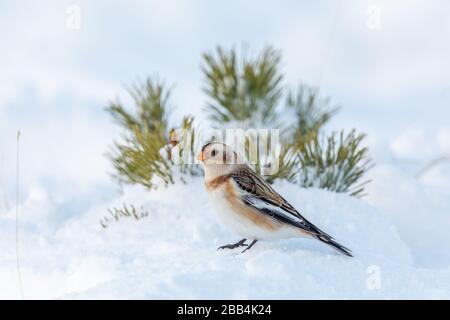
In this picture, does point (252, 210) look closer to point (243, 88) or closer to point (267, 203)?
point (267, 203)

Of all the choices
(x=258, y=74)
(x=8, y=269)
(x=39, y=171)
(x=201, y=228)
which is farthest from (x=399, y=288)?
(x=39, y=171)

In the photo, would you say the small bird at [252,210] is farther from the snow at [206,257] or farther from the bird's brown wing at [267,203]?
the snow at [206,257]

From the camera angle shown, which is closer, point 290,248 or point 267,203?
point 267,203

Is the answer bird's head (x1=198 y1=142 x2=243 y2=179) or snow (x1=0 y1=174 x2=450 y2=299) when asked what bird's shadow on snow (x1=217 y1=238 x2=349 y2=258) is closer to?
snow (x1=0 y1=174 x2=450 y2=299)

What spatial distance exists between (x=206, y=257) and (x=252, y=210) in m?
0.38

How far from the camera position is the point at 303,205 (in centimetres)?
436

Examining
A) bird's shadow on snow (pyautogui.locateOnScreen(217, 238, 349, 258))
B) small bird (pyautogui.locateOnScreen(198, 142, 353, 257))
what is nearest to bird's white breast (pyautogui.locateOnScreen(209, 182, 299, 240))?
small bird (pyautogui.locateOnScreen(198, 142, 353, 257))

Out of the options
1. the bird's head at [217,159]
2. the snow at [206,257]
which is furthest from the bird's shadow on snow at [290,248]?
the bird's head at [217,159]

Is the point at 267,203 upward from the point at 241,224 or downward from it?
upward

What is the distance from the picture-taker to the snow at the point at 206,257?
2.93 metres

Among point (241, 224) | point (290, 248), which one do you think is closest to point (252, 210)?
point (241, 224)

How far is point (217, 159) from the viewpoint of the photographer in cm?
361

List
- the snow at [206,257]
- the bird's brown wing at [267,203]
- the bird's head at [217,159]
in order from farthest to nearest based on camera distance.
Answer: the bird's head at [217,159]
the bird's brown wing at [267,203]
the snow at [206,257]
